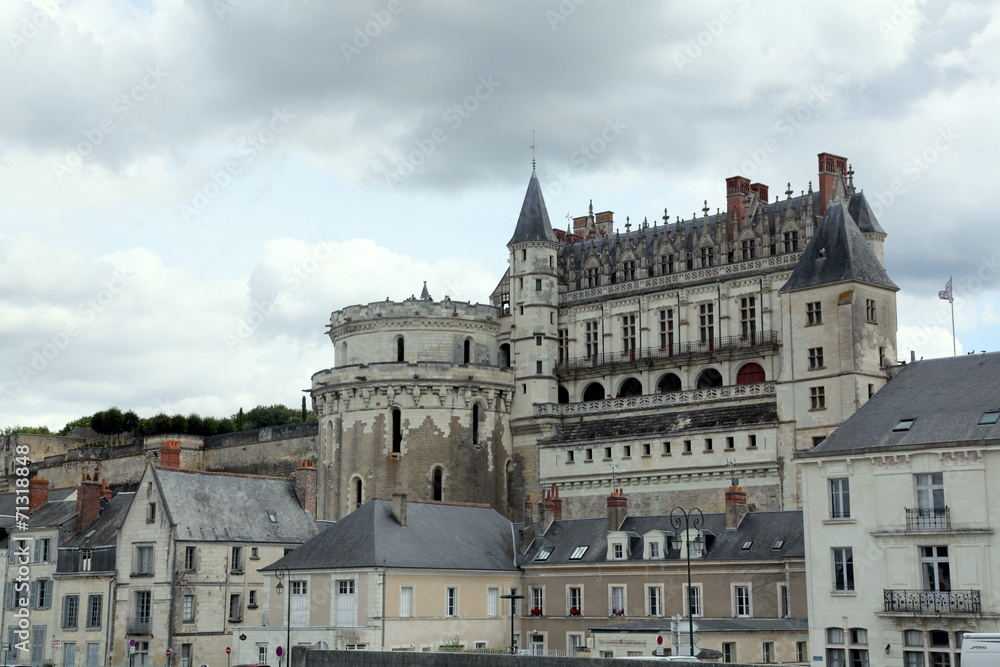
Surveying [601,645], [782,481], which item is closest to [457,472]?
[782,481]

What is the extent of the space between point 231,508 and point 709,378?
23.1 metres

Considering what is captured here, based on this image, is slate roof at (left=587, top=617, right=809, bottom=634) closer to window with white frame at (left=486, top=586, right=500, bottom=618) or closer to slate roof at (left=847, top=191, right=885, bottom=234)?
window with white frame at (left=486, top=586, right=500, bottom=618)

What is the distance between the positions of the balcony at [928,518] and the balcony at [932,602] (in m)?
1.43

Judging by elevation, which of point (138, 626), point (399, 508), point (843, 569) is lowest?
point (138, 626)

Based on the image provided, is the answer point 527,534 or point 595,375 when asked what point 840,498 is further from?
point 595,375

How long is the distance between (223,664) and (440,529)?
7.76m

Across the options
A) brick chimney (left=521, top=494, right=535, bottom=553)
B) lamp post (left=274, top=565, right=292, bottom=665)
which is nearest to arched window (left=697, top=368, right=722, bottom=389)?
brick chimney (left=521, top=494, right=535, bottom=553)

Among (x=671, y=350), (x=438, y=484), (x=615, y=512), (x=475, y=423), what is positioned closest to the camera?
(x=615, y=512)

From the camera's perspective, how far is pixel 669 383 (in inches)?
2432

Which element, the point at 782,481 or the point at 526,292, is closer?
the point at 782,481

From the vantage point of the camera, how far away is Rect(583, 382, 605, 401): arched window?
63469 mm

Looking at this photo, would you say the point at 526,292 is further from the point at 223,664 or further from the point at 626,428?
the point at 223,664

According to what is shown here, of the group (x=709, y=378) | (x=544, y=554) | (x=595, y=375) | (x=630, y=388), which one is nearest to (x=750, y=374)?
(x=709, y=378)

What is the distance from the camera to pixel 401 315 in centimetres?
6222
